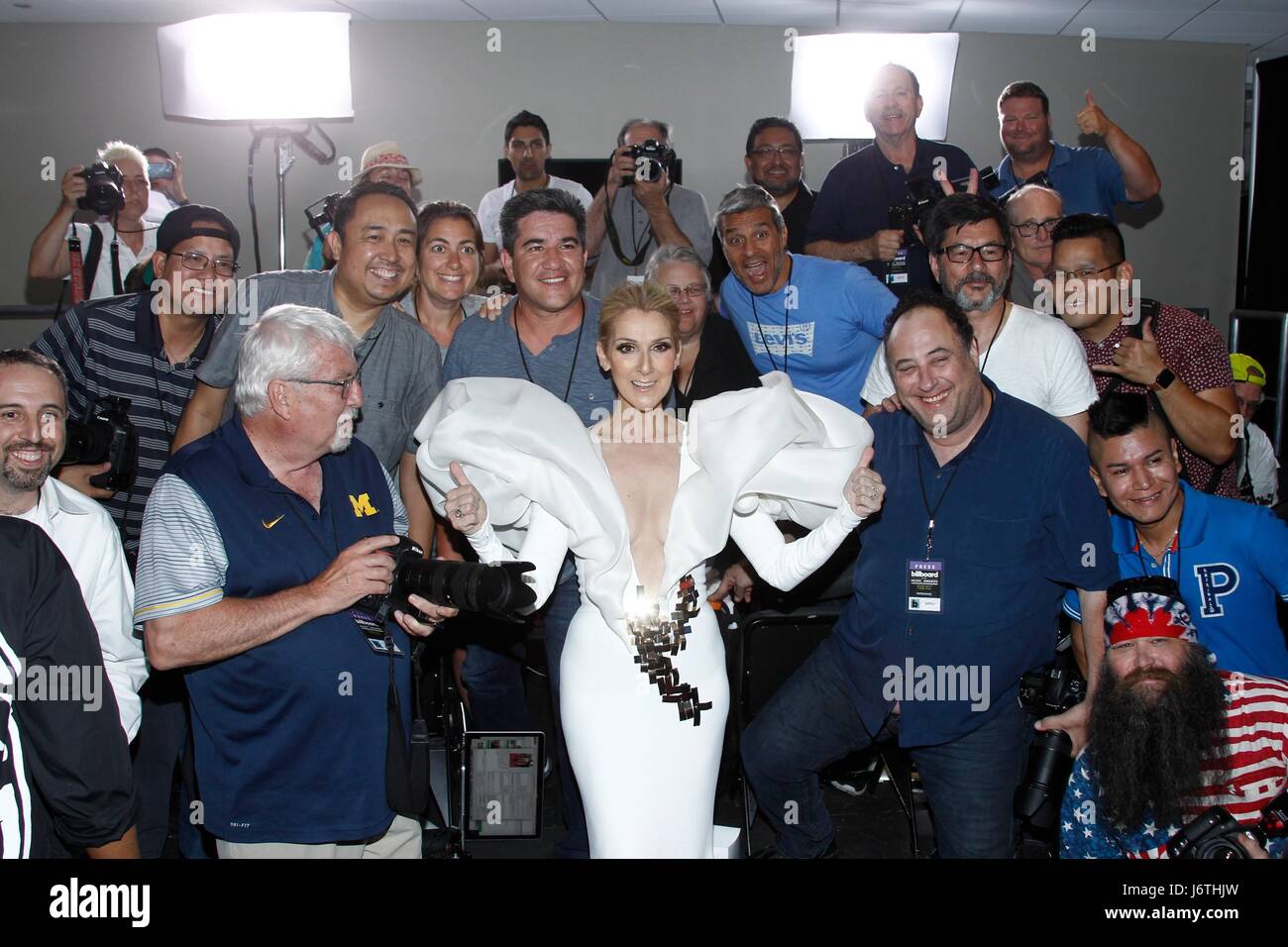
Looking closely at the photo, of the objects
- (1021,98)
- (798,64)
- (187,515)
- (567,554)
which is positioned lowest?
(567,554)

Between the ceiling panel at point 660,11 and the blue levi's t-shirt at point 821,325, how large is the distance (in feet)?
15.4

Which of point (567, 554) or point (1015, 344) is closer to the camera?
point (567, 554)

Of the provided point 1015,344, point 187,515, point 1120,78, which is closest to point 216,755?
point 187,515

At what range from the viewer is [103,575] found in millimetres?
2674

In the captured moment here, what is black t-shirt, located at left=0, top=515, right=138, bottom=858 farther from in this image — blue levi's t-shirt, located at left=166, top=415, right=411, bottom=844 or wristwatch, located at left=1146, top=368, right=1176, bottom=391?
wristwatch, located at left=1146, top=368, right=1176, bottom=391

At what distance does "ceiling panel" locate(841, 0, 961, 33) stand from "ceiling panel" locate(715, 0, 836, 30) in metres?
0.14

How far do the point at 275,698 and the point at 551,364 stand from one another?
1.36 metres

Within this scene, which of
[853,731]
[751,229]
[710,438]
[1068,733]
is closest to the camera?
[710,438]

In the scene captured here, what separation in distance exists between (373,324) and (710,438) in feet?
4.63

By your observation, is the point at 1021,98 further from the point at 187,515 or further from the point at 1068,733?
the point at 187,515

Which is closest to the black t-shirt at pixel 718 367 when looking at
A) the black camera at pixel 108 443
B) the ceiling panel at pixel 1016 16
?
the black camera at pixel 108 443

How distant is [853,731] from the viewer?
325 cm

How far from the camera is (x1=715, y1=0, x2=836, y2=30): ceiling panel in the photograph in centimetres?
791

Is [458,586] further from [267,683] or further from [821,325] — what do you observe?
[821,325]
